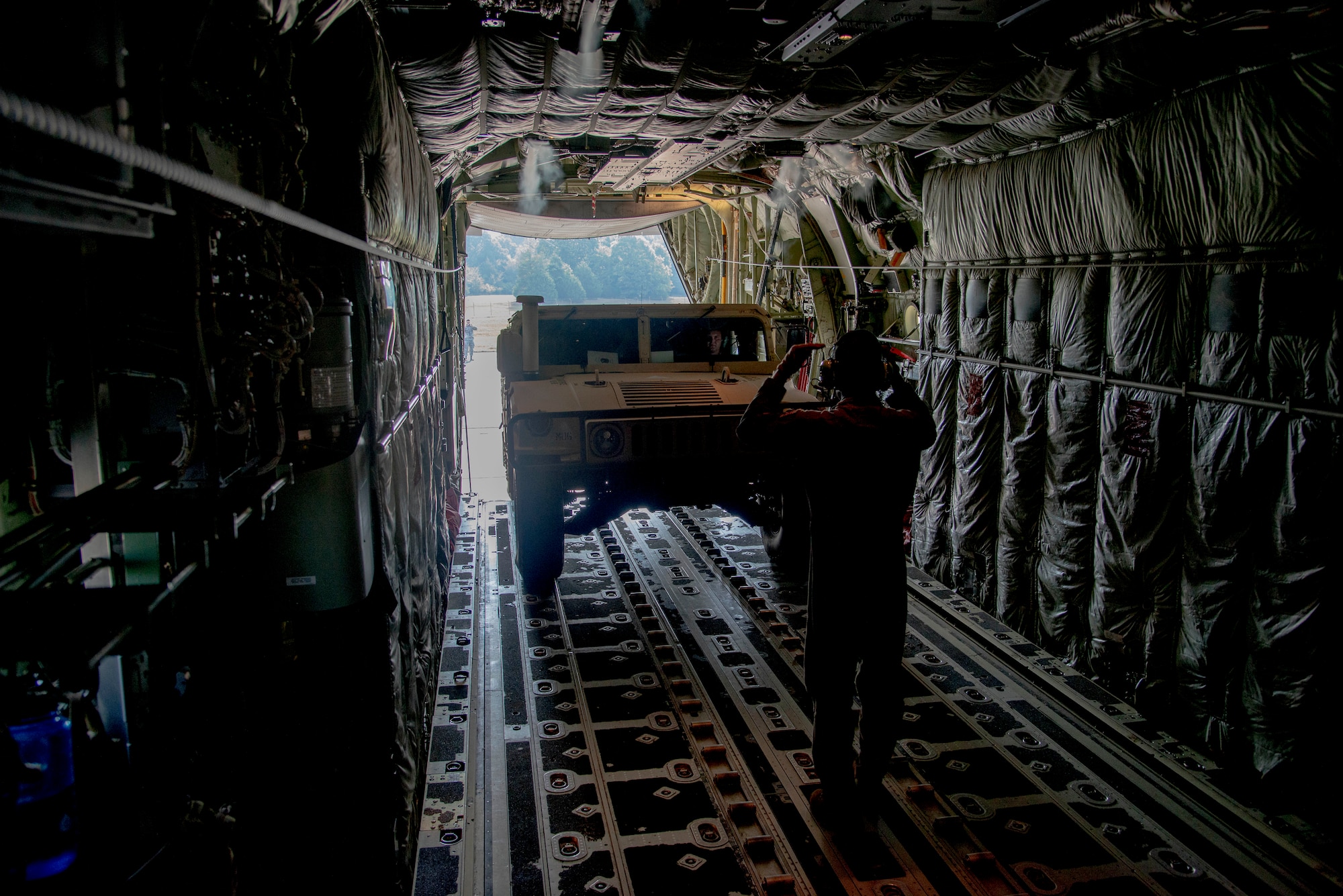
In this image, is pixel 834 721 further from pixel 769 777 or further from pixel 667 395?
pixel 667 395

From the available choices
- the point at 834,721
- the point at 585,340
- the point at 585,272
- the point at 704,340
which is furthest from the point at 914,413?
the point at 585,272

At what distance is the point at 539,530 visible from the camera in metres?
6.08

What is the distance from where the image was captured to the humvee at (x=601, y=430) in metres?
5.86

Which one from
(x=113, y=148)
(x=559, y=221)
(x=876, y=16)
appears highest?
(x=559, y=221)

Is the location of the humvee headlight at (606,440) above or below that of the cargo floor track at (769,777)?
above

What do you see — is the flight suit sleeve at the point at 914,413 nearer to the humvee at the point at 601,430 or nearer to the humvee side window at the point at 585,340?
the humvee at the point at 601,430

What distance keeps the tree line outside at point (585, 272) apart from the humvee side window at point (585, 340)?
95.2 ft

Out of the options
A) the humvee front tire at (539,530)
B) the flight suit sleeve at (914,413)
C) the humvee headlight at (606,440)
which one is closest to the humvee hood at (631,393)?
the humvee headlight at (606,440)

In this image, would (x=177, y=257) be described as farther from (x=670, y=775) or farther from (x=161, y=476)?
(x=670, y=775)

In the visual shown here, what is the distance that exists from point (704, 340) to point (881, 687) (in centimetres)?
449

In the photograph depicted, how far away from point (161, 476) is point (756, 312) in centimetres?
620

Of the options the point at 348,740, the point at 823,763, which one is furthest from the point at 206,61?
the point at 823,763

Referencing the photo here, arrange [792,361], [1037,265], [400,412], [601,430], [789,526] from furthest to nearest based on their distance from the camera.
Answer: [789,526], [601,430], [1037,265], [400,412], [792,361]

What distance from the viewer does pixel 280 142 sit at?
8.00 ft
